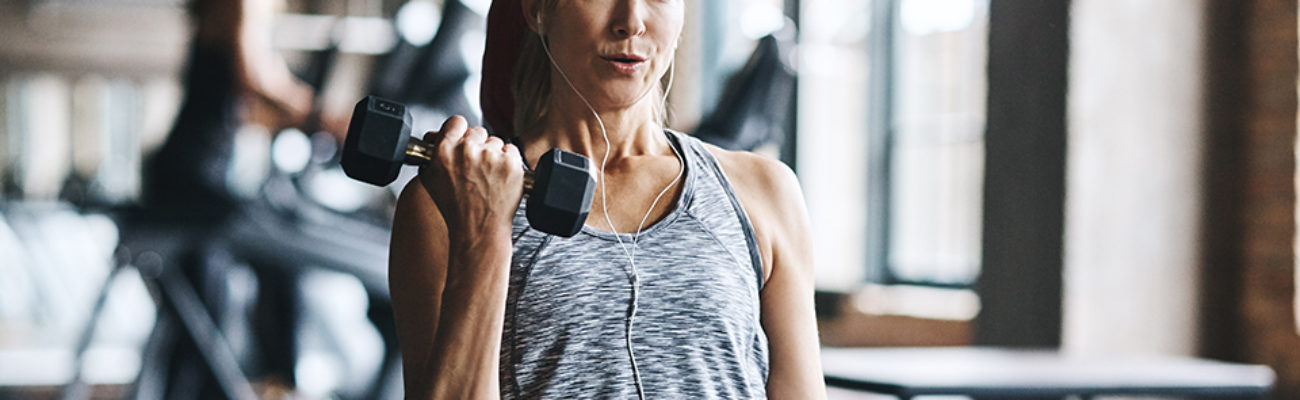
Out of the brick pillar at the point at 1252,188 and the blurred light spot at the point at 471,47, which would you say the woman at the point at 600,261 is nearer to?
the blurred light spot at the point at 471,47

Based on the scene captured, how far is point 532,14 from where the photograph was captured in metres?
1.02

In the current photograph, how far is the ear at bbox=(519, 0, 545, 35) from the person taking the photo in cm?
101

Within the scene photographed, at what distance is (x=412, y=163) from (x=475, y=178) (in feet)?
0.19

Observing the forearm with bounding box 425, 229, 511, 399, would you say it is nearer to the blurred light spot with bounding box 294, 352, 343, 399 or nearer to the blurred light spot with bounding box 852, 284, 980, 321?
the blurred light spot with bounding box 294, 352, 343, 399

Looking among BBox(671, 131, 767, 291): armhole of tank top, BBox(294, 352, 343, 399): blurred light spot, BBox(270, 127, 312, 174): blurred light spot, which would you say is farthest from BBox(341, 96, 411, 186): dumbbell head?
BBox(294, 352, 343, 399): blurred light spot

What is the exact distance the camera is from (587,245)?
38.1 inches

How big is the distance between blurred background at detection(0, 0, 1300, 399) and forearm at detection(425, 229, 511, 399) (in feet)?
4.97

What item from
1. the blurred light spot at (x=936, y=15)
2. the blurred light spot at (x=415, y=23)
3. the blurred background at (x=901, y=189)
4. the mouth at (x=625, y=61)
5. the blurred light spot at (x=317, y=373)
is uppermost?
the blurred light spot at (x=936, y=15)

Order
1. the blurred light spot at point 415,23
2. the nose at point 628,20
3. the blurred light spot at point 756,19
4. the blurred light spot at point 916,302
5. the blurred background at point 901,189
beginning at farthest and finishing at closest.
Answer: the blurred light spot at point 756,19 < the blurred light spot at point 916,302 < the blurred light spot at point 415,23 < the blurred background at point 901,189 < the nose at point 628,20

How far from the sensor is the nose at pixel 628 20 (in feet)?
3.17

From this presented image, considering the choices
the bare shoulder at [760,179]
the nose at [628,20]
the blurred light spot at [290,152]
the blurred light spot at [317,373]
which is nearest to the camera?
the nose at [628,20]

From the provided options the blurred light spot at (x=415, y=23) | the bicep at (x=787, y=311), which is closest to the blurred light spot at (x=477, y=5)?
the blurred light spot at (x=415, y=23)

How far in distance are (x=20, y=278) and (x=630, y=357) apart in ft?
22.9

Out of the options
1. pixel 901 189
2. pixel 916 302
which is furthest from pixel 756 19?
pixel 916 302
